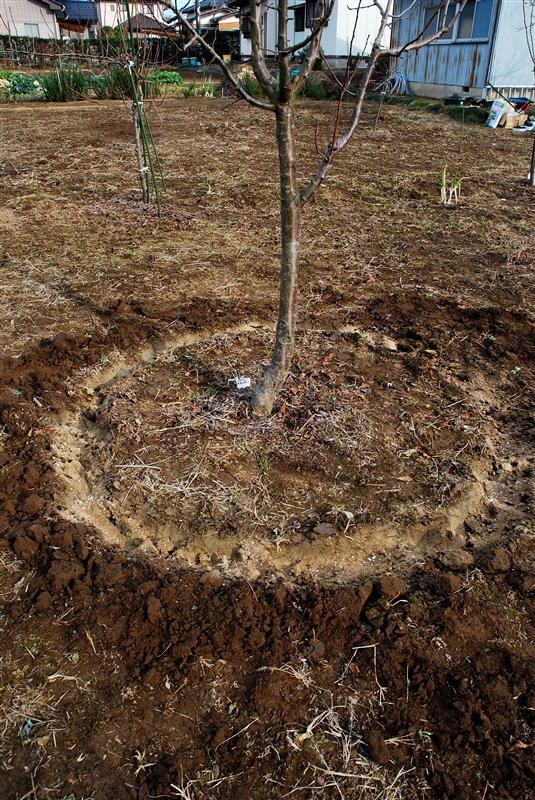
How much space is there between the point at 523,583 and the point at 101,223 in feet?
18.1

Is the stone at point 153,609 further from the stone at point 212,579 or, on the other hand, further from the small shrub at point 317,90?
the small shrub at point 317,90

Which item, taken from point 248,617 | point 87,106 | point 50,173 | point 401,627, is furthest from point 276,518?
point 87,106

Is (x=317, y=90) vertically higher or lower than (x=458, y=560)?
higher

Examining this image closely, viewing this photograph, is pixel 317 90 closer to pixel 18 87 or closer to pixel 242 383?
pixel 18 87

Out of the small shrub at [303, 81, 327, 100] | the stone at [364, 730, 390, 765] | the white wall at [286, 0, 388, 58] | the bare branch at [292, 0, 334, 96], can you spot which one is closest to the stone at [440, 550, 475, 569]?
the stone at [364, 730, 390, 765]

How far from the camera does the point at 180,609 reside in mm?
2270

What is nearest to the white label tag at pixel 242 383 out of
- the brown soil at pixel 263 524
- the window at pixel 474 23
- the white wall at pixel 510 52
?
the brown soil at pixel 263 524

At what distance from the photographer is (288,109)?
2.60m

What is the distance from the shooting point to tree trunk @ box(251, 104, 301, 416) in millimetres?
2664

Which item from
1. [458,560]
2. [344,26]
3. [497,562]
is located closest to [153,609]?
[458,560]

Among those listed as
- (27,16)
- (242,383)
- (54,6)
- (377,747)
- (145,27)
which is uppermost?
(54,6)

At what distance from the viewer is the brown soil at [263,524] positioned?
6.04ft

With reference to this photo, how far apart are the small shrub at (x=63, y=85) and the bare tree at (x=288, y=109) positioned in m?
12.7

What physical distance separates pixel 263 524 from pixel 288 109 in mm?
1894
